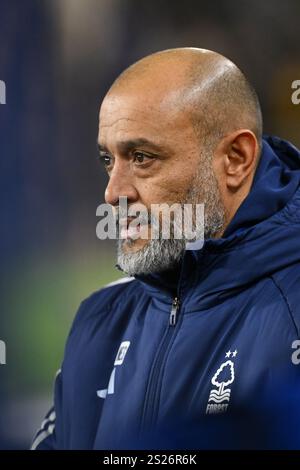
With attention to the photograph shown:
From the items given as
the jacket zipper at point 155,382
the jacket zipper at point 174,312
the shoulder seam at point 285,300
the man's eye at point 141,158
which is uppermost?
the man's eye at point 141,158

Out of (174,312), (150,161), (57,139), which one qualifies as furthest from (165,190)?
(57,139)

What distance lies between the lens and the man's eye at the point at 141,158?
32.6 inches

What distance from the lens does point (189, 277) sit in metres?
0.83

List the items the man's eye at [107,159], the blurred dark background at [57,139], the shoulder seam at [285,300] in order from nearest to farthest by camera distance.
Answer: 1. the shoulder seam at [285,300]
2. the man's eye at [107,159]
3. the blurred dark background at [57,139]

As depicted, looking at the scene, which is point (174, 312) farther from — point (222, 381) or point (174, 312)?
point (222, 381)

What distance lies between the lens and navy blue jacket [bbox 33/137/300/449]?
0.75 metres

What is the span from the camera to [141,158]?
830mm

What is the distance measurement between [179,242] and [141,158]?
11 centimetres

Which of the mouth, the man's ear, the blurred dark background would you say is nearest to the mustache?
the mouth

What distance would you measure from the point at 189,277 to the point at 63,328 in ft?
1.38

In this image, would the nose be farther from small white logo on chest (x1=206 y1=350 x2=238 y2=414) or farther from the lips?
small white logo on chest (x1=206 y1=350 x2=238 y2=414)

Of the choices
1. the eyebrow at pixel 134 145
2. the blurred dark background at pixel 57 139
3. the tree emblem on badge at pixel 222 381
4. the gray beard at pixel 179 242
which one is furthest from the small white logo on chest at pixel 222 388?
the blurred dark background at pixel 57 139

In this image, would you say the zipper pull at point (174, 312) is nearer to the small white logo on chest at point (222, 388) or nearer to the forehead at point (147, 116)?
the small white logo on chest at point (222, 388)

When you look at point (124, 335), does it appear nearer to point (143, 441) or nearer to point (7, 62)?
point (143, 441)
